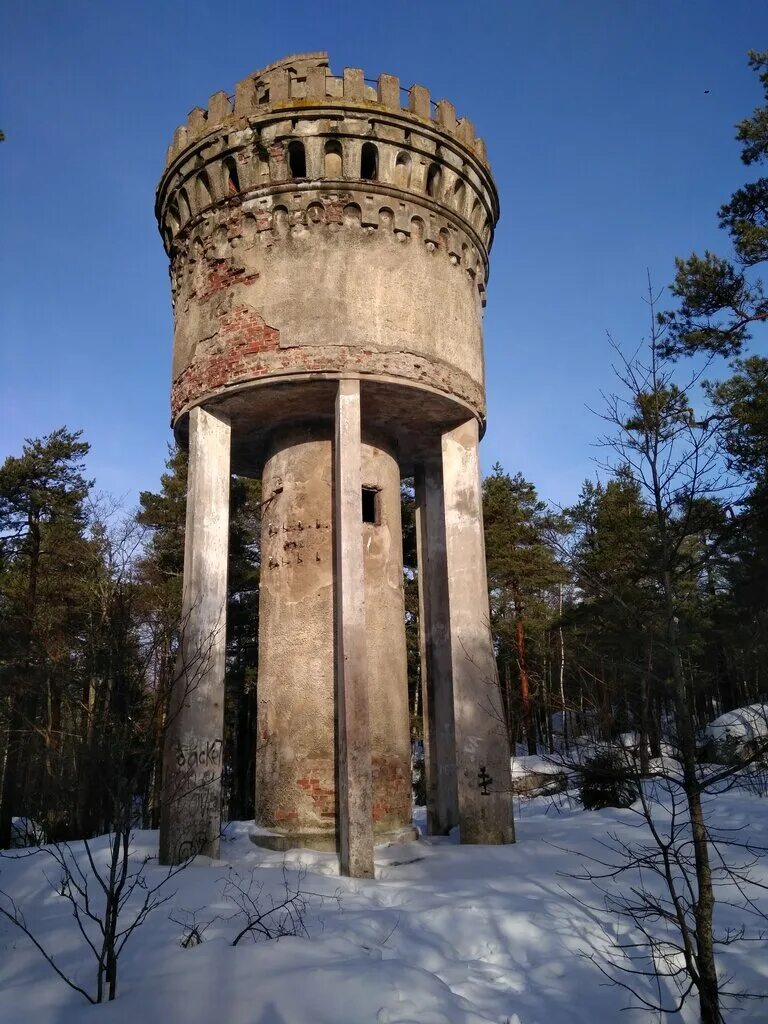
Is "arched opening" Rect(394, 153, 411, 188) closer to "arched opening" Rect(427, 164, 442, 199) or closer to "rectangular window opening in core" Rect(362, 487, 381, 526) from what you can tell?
"arched opening" Rect(427, 164, 442, 199)

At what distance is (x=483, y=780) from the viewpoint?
1000 cm

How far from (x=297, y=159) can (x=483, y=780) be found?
8.59 metres

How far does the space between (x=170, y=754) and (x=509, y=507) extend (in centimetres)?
1958

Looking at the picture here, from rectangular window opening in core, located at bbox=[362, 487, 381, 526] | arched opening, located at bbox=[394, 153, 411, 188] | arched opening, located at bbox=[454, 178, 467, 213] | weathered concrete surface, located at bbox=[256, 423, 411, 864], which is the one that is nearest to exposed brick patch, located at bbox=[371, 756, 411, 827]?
weathered concrete surface, located at bbox=[256, 423, 411, 864]

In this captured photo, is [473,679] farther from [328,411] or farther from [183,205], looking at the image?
[183,205]

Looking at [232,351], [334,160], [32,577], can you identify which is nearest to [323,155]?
[334,160]

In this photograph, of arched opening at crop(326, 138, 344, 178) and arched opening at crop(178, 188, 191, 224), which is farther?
arched opening at crop(178, 188, 191, 224)

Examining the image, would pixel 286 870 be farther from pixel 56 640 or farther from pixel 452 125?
pixel 56 640

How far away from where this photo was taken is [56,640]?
19188 mm

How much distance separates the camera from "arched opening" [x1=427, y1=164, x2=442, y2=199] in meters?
11.3

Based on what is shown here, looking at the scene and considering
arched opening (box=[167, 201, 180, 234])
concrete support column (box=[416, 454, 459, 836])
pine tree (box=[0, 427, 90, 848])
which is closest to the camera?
concrete support column (box=[416, 454, 459, 836])

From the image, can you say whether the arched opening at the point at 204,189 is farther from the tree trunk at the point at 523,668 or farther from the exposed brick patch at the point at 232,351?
the tree trunk at the point at 523,668

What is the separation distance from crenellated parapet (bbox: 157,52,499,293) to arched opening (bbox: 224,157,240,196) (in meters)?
0.01

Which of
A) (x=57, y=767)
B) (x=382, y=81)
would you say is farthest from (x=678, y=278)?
(x=57, y=767)
